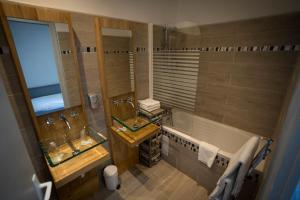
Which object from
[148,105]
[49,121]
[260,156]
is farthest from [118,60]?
[260,156]

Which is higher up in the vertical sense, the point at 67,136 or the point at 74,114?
the point at 74,114

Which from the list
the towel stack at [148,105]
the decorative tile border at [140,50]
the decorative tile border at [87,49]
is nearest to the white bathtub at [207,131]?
the towel stack at [148,105]

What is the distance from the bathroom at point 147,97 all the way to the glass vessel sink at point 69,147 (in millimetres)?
15

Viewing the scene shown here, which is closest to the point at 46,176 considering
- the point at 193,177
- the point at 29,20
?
the point at 29,20

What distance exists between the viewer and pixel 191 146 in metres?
1.95

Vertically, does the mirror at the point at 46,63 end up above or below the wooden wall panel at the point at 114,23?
below

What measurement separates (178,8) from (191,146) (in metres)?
2.32

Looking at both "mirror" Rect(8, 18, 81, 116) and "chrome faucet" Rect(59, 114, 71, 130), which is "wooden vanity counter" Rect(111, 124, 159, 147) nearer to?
"chrome faucet" Rect(59, 114, 71, 130)

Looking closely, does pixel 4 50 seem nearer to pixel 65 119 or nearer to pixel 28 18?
pixel 28 18

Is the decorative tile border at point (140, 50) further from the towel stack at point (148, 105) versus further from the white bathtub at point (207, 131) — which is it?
the white bathtub at point (207, 131)

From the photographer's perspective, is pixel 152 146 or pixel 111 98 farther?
pixel 152 146

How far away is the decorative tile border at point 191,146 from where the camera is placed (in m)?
1.66

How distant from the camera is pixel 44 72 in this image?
1306mm

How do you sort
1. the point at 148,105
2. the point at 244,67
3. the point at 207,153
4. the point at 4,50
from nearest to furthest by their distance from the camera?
the point at 4,50 → the point at 207,153 → the point at 244,67 → the point at 148,105
